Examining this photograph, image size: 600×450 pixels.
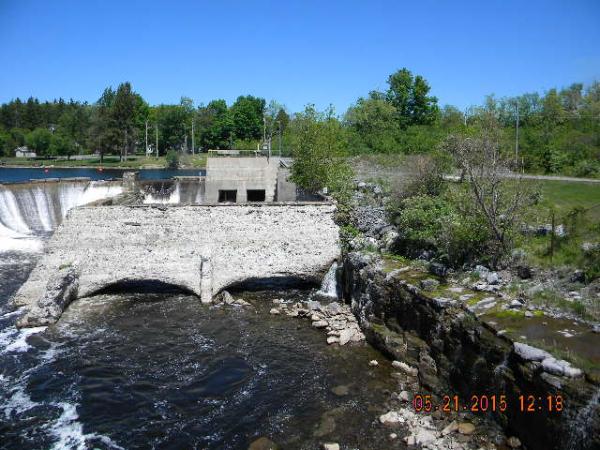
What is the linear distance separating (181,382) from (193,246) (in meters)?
8.87

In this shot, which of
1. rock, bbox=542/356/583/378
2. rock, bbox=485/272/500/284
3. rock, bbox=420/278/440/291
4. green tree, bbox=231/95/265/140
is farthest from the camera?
green tree, bbox=231/95/265/140

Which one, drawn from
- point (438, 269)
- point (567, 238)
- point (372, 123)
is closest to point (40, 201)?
point (438, 269)

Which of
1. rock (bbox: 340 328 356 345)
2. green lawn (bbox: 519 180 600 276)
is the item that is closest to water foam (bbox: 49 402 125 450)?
rock (bbox: 340 328 356 345)

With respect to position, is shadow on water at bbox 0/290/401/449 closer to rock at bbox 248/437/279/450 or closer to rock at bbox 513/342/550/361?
rock at bbox 248/437/279/450

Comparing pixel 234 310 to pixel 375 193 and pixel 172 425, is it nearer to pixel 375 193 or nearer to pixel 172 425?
pixel 172 425

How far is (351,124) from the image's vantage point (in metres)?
68.7

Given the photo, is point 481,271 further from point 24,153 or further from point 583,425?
point 24,153

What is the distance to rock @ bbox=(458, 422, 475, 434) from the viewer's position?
40.6ft

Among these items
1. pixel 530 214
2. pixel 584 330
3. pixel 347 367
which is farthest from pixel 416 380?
pixel 530 214

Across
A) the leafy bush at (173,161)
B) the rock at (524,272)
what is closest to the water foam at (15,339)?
the rock at (524,272)

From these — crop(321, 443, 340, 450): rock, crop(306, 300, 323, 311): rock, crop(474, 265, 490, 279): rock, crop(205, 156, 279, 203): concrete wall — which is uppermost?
crop(205, 156, 279, 203): concrete wall

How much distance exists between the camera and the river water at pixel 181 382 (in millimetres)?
12867

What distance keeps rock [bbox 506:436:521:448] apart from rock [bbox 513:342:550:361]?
1.91m

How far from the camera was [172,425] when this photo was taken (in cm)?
1323
